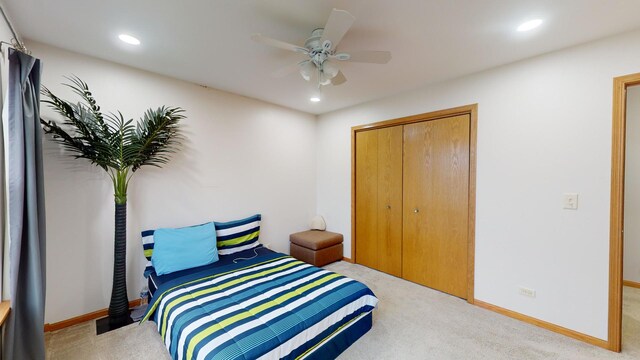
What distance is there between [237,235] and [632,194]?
4.89 meters

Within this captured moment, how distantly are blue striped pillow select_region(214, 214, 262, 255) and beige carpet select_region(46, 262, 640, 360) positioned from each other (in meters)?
1.00

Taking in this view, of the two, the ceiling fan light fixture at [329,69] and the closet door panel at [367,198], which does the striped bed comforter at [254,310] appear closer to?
the closet door panel at [367,198]

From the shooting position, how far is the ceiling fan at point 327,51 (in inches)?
57.4

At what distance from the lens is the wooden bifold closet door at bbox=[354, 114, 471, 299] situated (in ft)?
9.27

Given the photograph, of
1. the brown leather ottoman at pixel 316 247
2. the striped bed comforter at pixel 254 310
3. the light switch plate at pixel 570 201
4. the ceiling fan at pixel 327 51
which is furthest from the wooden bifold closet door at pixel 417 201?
the ceiling fan at pixel 327 51

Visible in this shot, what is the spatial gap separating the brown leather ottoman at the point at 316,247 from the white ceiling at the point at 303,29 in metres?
2.35

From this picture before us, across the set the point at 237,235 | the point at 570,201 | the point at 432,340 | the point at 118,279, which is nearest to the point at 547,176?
the point at 570,201

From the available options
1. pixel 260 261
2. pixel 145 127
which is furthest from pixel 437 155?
pixel 145 127

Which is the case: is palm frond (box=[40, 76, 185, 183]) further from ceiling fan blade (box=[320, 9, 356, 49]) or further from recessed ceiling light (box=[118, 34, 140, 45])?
ceiling fan blade (box=[320, 9, 356, 49])

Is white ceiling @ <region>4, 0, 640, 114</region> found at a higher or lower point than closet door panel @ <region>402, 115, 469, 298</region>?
higher

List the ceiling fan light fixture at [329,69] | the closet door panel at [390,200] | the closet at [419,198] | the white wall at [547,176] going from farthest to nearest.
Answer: the closet door panel at [390,200] → the closet at [419,198] → the white wall at [547,176] → the ceiling fan light fixture at [329,69]

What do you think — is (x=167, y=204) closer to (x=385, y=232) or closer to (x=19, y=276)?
(x=19, y=276)

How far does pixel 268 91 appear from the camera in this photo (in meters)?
3.22

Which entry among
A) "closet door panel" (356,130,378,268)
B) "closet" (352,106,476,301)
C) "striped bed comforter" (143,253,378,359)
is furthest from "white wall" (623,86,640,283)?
"striped bed comforter" (143,253,378,359)
